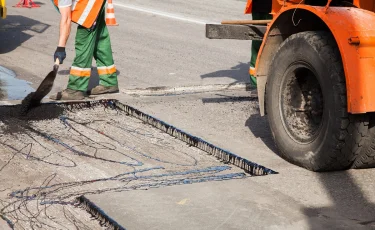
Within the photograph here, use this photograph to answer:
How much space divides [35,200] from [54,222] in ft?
1.30

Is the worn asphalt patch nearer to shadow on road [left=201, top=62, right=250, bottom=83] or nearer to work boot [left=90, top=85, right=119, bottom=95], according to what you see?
work boot [left=90, top=85, right=119, bottom=95]

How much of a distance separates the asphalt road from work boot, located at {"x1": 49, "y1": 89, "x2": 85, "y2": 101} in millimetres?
448

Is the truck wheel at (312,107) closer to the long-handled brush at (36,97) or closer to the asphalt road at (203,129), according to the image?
the asphalt road at (203,129)

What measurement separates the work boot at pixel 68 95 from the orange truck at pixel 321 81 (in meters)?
2.41

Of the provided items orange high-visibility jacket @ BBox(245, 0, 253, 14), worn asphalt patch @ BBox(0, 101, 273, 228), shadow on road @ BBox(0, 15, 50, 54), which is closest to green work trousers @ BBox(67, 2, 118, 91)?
worn asphalt patch @ BBox(0, 101, 273, 228)

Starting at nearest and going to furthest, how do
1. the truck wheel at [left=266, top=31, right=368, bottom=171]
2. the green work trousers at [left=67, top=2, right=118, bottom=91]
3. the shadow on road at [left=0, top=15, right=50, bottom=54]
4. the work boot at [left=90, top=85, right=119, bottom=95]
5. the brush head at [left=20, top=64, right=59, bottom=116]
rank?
the truck wheel at [left=266, top=31, right=368, bottom=171] < the brush head at [left=20, top=64, right=59, bottom=116] < the green work trousers at [left=67, top=2, right=118, bottom=91] < the work boot at [left=90, top=85, right=119, bottom=95] < the shadow on road at [left=0, top=15, right=50, bottom=54]

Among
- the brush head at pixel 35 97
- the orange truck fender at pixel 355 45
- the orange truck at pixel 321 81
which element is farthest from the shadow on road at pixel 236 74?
the orange truck fender at pixel 355 45

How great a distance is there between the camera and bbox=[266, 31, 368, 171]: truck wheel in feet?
17.6

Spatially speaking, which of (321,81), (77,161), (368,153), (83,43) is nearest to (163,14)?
(83,43)

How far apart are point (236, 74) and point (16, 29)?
494 centimetres

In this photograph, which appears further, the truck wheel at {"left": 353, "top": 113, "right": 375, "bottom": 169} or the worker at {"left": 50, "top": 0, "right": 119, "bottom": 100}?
the worker at {"left": 50, "top": 0, "right": 119, "bottom": 100}

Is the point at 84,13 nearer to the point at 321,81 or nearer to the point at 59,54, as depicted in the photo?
the point at 59,54

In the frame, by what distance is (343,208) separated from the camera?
194 inches

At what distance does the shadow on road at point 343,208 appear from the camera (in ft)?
15.4
